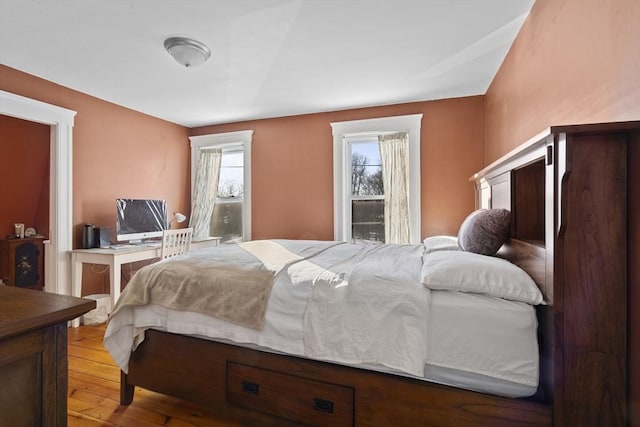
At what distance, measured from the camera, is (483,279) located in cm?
125

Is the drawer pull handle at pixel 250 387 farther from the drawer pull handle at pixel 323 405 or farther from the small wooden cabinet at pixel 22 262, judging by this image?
the small wooden cabinet at pixel 22 262

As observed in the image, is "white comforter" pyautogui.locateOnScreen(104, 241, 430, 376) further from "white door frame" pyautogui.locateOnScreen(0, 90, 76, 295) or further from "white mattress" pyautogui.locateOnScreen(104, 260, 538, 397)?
"white door frame" pyautogui.locateOnScreen(0, 90, 76, 295)

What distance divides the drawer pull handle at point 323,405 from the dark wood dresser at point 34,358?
3.05 feet

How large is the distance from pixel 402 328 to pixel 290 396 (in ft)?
2.10

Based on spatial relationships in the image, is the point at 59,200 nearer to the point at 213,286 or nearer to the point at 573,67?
the point at 213,286

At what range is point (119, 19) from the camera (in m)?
2.02

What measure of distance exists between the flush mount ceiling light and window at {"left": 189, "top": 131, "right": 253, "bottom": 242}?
1860 millimetres

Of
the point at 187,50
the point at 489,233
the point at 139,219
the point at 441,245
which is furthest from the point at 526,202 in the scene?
the point at 139,219

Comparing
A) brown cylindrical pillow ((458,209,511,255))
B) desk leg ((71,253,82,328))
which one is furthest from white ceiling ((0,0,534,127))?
desk leg ((71,253,82,328))

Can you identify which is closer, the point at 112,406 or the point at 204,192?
the point at 112,406

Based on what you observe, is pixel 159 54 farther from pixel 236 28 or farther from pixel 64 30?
pixel 236 28

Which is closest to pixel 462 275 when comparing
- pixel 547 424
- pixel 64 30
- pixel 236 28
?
pixel 547 424

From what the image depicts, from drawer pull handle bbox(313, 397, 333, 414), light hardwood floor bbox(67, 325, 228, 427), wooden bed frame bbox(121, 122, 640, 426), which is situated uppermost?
wooden bed frame bbox(121, 122, 640, 426)

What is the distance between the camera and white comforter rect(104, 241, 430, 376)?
4.13ft
